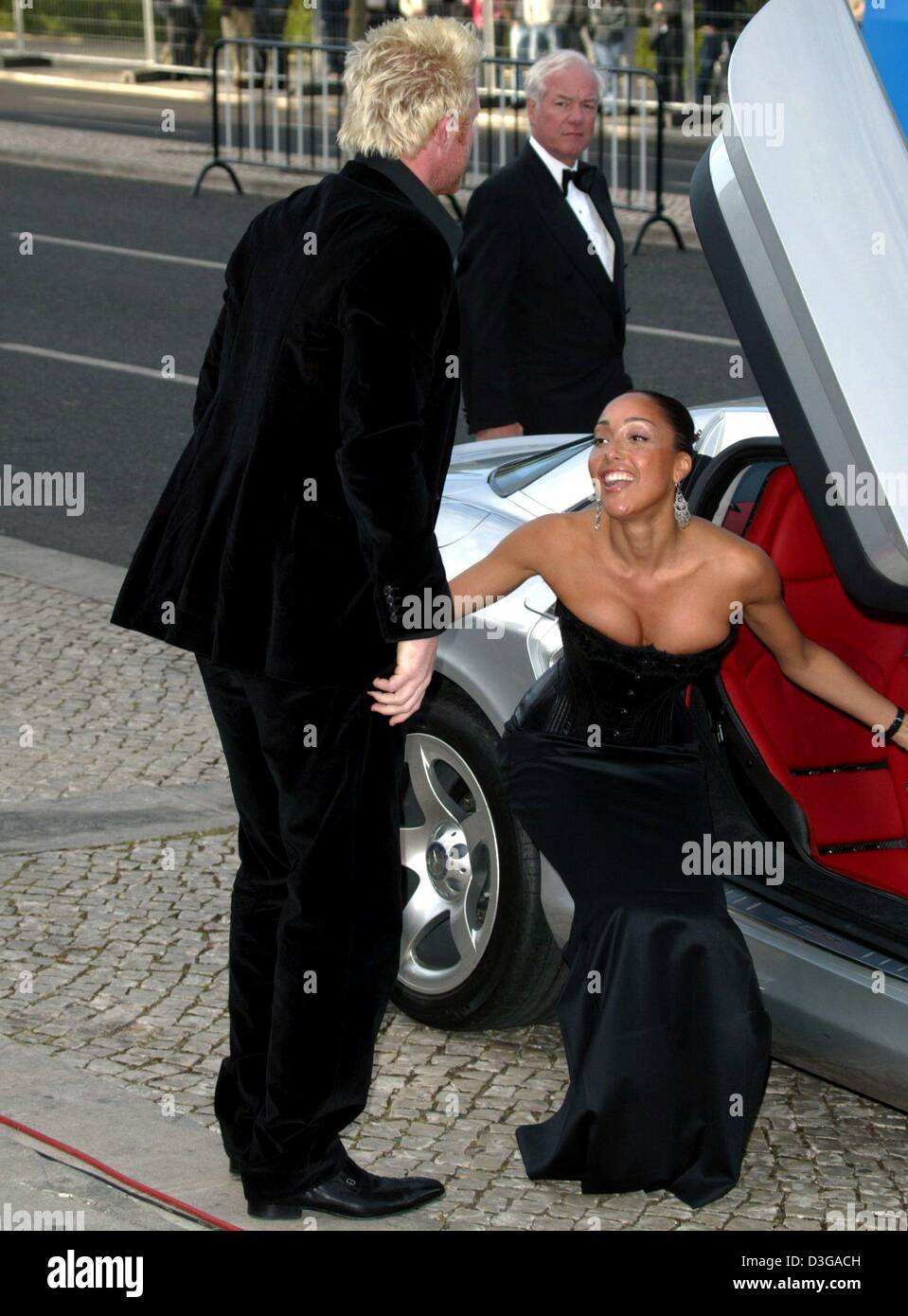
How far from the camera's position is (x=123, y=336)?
43.8 ft

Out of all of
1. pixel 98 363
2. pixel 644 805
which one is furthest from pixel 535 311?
pixel 98 363

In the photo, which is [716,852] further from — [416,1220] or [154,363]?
[154,363]

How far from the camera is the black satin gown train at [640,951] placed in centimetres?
401

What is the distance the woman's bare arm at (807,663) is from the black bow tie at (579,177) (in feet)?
9.86

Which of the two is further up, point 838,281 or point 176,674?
point 838,281

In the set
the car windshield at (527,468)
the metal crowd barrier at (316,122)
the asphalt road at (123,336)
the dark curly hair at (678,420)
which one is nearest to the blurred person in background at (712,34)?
the metal crowd barrier at (316,122)

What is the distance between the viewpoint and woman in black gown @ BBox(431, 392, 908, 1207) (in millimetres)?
4016

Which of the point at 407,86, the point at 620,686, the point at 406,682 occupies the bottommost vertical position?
the point at 620,686

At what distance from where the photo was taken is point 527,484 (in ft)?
16.5

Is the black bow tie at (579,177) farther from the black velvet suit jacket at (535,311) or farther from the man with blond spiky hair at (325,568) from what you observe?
the man with blond spiky hair at (325,568)

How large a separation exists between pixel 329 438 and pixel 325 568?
213 mm

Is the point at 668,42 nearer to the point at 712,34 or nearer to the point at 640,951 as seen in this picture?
the point at 712,34
